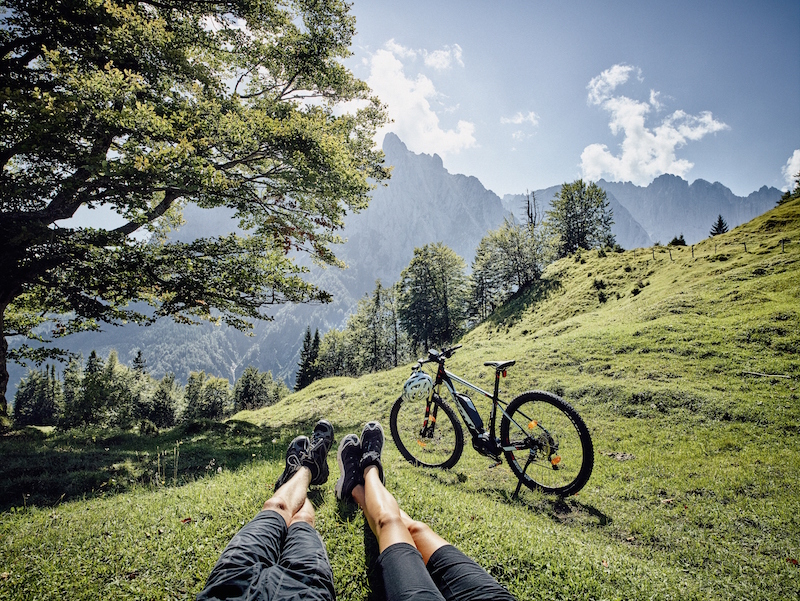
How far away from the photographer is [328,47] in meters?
10.0

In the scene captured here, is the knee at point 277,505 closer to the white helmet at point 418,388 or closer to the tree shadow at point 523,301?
the white helmet at point 418,388

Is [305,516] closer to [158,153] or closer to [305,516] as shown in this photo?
[305,516]

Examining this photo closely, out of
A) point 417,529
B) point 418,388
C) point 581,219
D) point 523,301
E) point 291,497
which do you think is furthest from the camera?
point 581,219

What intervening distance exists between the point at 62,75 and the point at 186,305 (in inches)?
216

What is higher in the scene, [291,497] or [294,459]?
[294,459]

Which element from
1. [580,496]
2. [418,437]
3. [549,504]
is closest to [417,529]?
[549,504]

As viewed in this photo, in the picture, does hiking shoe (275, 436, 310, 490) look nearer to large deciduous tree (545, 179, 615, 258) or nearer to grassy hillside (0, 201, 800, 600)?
grassy hillside (0, 201, 800, 600)

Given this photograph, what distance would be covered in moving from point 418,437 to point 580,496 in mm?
2698

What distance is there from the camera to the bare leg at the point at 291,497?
2900 millimetres

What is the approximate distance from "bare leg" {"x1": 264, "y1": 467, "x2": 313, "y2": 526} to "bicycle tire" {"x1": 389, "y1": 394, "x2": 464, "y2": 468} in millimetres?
2176

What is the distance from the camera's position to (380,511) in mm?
2879

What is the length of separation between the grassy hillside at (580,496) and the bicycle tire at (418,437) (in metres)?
0.29

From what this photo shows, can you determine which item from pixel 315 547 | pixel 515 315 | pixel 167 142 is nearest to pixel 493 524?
pixel 315 547

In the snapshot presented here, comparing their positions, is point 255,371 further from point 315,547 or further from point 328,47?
point 315,547
